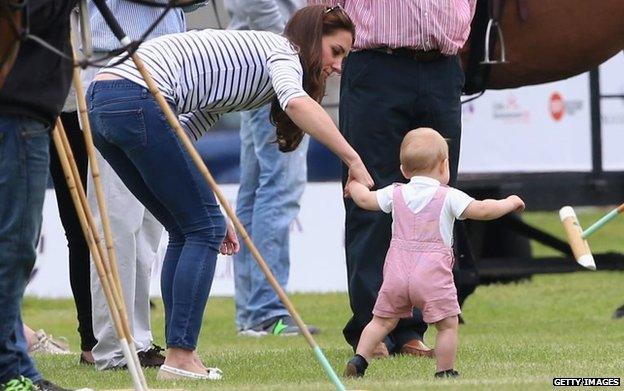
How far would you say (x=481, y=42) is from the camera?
907 cm

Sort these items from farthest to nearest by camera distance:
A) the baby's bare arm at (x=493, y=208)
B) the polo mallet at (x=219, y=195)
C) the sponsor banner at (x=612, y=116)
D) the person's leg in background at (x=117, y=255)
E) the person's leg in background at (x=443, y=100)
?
the sponsor banner at (x=612, y=116) → the person's leg in background at (x=443, y=100) → the person's leg in background at (x=117, y=255) → the baby's bare arm at (x=493, y=208) → the polo mallet at (x=219, y=195)

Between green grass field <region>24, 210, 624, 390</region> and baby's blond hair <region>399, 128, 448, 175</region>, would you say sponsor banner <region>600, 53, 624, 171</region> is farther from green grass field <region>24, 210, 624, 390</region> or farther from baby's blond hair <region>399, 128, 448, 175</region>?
baby's blond hair <region>399, 128, 448, 175</region>

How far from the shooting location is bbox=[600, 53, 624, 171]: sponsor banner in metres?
12.2

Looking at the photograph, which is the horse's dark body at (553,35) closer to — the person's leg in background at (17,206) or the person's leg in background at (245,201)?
the person's leg in background at (245,201)

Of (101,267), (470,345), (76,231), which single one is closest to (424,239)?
(101,267)

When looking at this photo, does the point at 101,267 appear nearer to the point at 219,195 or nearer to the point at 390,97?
the point at 219,195

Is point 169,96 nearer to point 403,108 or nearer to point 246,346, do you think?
point 403,108

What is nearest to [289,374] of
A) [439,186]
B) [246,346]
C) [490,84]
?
[439,186]

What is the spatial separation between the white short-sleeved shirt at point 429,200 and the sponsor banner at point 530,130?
568 cm

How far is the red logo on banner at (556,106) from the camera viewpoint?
12438mm

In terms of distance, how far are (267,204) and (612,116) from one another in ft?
11.2

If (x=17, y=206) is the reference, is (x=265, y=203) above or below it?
below

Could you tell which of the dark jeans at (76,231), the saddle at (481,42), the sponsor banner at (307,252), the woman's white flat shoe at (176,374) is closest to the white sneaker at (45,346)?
the dark jeans at (76,231)

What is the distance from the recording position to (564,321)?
10.4 meters
